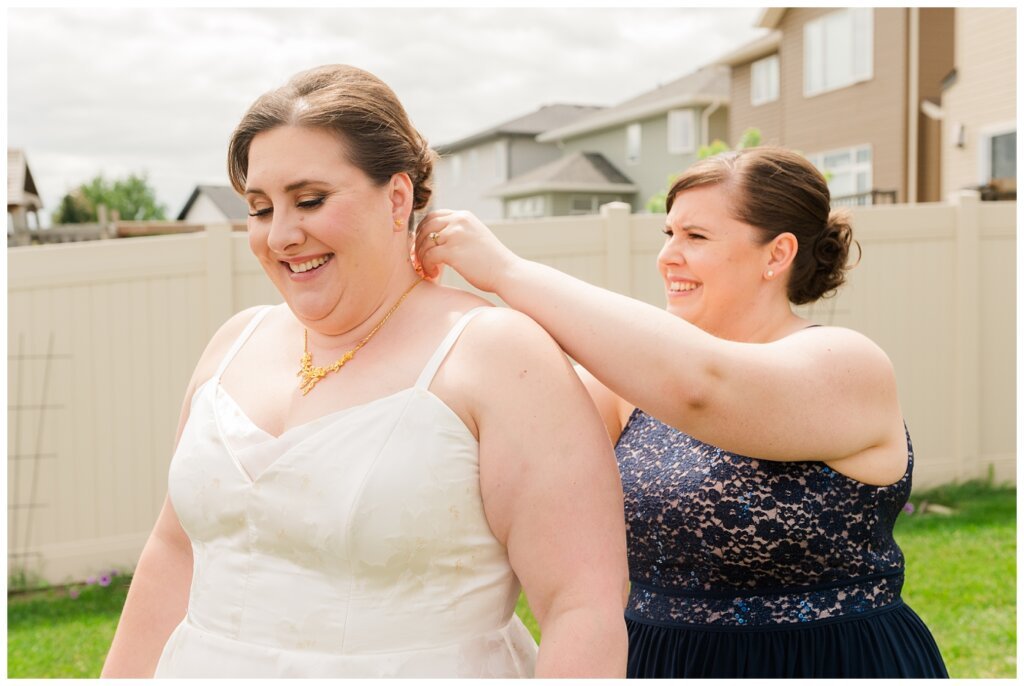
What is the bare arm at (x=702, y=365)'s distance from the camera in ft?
6.29

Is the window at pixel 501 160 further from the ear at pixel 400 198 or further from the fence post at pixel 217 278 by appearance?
the ear at pixel 400 198

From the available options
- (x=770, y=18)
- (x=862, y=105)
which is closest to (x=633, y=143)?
(x=770, y=18)

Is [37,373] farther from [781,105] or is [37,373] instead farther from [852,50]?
[781,105]

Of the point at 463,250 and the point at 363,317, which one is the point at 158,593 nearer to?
the point at 363,317

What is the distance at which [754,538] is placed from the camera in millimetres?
2256

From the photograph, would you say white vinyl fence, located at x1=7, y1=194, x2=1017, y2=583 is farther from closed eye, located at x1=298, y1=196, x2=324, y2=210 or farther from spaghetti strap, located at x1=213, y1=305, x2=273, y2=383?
closed eye, located at x1=298, y1=196, x2=324, y2=210

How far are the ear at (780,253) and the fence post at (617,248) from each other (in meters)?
5.04

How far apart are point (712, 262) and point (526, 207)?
3797 cm

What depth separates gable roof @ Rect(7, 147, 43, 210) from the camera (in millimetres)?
26250

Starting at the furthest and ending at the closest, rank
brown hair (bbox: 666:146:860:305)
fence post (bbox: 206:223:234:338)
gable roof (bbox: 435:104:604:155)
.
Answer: gable roof (bbox: 435:104:604:155), fence post (bbox: 206:223:234:338), brown hair (bbox: 666:146:860:305)

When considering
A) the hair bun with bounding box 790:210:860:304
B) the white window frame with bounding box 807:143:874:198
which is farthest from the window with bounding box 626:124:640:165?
the hair bun with bounding box 790:210:860:304

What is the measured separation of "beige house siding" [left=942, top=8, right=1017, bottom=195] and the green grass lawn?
10009mm

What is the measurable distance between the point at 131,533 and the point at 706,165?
5.40 meters

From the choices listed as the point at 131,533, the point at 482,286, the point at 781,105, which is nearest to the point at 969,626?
the point at 482,286
